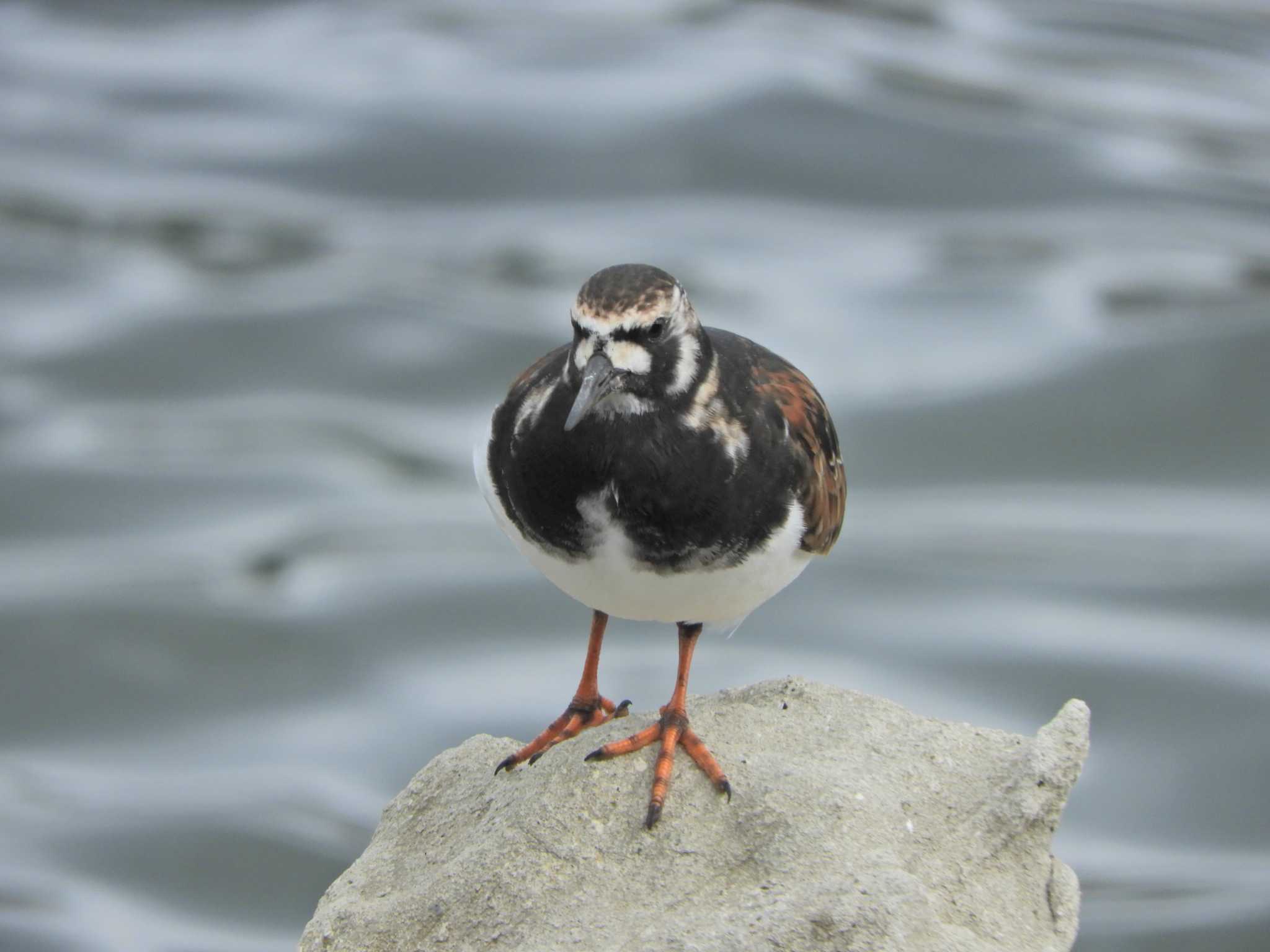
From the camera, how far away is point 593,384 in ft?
19.0

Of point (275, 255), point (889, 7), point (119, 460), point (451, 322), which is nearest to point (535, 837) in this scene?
point (119, 460)

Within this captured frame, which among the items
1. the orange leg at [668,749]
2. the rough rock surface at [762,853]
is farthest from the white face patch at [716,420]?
the rough rock surface at [762,853]

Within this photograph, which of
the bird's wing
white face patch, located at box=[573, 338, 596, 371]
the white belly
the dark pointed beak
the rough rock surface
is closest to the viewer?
the rough rock surface

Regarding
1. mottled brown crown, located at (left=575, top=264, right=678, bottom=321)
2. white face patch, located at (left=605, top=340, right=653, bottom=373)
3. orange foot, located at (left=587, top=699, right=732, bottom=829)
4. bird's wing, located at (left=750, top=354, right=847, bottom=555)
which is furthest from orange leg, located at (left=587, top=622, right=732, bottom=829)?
mottled brown crown, located at (left=575, top=264, right=678, bottom=321)

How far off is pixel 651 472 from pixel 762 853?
50.9 inches

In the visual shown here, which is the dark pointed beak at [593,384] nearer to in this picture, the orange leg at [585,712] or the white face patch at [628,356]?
the white face patch at [628,356]

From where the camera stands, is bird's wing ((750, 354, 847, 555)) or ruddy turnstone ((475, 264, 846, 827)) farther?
bird's wing ((750, 354, 847, 555))

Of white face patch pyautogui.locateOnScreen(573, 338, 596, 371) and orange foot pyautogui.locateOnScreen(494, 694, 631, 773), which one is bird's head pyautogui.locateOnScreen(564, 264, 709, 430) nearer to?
white face patch pyautogui.locateOnScreen(573, 338, 596, 371)

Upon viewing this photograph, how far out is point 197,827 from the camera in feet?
45.2

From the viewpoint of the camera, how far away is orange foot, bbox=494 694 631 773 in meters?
6.73

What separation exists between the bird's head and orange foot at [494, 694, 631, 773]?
4.71 ft

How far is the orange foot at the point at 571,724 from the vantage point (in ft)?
22.1

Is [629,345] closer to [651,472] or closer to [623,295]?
[623,295]

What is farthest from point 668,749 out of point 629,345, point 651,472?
point 629,345
